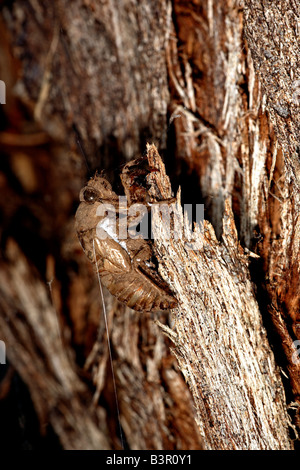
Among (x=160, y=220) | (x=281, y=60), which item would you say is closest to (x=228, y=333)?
(x=160, y=220)

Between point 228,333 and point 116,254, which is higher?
point 116,254

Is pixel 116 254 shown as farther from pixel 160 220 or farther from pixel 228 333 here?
pixel 228 333

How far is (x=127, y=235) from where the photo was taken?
159cm

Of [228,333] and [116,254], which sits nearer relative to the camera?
[228,333]

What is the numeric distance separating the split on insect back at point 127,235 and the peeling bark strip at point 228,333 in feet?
→ 0.18

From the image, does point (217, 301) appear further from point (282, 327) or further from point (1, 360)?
point (1, 360)

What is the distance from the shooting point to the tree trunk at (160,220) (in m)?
1.45

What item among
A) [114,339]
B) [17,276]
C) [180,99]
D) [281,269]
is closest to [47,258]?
[17,276]

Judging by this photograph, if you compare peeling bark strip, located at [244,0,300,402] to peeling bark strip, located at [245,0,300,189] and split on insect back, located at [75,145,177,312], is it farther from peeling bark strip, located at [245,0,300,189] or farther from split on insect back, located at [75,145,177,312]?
split on insect back, located at [75,145,177,312]

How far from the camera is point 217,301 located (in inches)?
57.2

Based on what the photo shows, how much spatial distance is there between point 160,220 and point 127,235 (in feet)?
0.54

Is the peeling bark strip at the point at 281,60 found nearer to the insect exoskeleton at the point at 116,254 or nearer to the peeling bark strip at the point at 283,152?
the peeling bark strip at the point at 283,152

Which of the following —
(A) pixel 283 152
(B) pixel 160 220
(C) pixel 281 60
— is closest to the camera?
(C) pixel 281 60

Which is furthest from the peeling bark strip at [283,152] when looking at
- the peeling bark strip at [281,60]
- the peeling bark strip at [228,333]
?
the peeling bark strip at [228,333]
